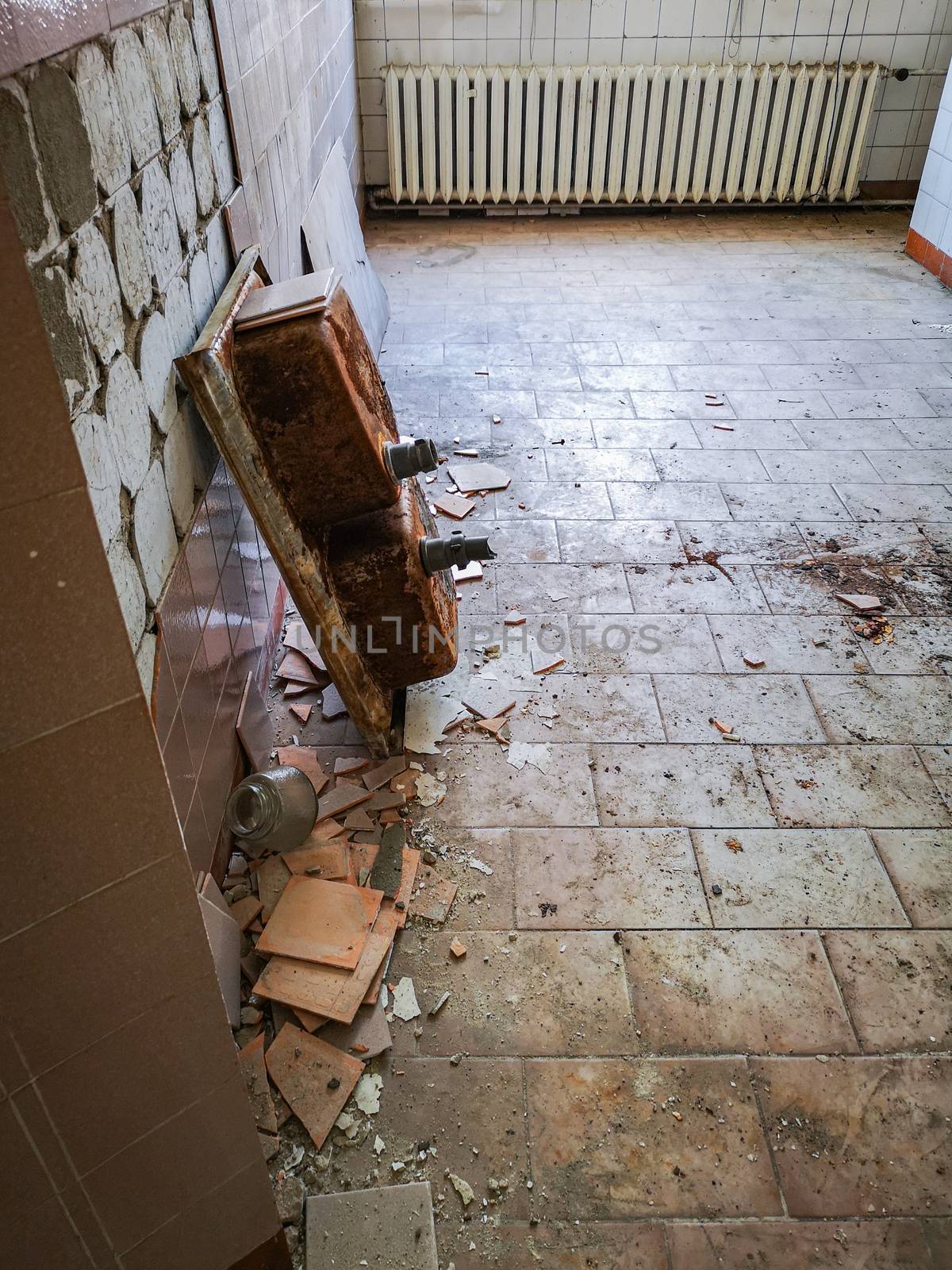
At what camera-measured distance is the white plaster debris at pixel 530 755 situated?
2.98 meters

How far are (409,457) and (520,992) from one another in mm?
1480

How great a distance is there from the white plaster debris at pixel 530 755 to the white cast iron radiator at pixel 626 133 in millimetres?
5659

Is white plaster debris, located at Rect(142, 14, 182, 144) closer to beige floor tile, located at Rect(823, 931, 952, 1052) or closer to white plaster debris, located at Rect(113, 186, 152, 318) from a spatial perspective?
white plaster debris, located at Rect(113, 186, 152, 318)

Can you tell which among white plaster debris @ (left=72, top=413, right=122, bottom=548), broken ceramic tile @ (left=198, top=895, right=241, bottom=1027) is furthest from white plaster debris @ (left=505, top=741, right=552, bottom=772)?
white plaster debris @ (left=72, top=413, right=122, bottom=548)

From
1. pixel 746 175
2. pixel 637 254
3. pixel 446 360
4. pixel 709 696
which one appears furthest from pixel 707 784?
→ pixel 746 175

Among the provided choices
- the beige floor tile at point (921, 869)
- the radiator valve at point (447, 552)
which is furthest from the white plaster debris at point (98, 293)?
the beige floor tile at point (921, 869)

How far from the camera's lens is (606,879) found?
2.62m

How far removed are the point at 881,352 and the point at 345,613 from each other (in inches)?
165

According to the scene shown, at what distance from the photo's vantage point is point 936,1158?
2.01 m

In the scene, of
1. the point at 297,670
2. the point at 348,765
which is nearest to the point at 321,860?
the point at 348,765

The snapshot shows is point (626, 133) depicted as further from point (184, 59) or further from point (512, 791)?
point (512, 791)

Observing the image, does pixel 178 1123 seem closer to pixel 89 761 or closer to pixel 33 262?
pixel 89 761

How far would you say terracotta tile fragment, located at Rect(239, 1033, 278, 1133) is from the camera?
6.81 feet

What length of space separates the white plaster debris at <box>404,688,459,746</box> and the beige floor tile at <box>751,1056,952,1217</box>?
1342 millimetres
